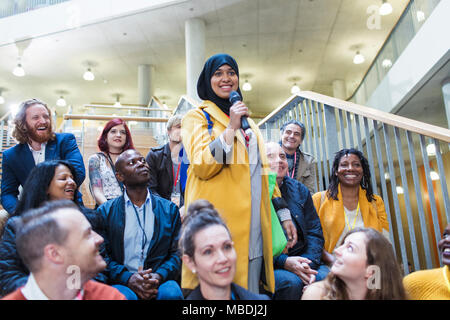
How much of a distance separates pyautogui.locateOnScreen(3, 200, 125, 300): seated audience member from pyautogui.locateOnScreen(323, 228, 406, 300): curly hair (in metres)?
0.83

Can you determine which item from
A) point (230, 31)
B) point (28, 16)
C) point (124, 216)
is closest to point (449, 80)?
point (230, 31)

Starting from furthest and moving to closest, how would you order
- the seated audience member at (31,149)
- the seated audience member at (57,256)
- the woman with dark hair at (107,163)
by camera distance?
the woman with dark hair at (107,163)
the seated audience member at (31,149)
the seated audience member at (57,256)

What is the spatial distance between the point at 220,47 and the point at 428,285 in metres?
9.15

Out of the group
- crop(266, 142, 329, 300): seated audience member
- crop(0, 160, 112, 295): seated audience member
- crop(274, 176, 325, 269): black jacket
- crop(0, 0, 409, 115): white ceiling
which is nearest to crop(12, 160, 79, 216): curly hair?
crop(0, 160, 112, 295): seated audience member

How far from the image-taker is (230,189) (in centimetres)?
153

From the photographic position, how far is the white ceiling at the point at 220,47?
8242mm

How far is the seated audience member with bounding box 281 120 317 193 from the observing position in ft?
9.75

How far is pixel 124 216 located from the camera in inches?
75.0

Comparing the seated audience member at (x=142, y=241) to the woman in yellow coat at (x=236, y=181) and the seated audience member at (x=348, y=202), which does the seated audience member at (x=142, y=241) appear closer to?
the woman in yellow coat at (x=236, y=181)

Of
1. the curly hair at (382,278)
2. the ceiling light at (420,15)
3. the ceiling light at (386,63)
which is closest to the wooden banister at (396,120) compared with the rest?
the curly hair at (382,278)

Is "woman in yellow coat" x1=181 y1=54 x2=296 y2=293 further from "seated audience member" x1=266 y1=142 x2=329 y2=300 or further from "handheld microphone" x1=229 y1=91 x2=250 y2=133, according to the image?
"seated audience member" x1=266 y1=142 x2=329 y2=300

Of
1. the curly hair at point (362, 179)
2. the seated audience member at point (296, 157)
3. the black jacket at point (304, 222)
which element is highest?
the seated audience member at point (296, 157)

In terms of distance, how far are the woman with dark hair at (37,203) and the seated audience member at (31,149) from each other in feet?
0.91
